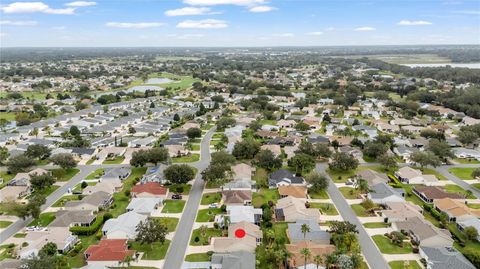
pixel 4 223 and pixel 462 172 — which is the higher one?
pixel 462 172

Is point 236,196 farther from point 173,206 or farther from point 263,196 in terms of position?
point 173,206

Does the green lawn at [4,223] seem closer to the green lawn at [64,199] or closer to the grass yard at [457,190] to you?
the green lawn at [64,199]

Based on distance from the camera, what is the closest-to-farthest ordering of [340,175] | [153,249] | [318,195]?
[153,249] → [318,195] → [340,175]

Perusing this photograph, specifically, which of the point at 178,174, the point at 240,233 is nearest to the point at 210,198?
the point at 178,174

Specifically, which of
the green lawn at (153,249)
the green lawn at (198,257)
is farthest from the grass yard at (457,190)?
the green lawn at (153,249)

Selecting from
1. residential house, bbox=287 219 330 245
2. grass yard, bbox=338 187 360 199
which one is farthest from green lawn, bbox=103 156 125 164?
grass yard, bbox=338 187 360 199
